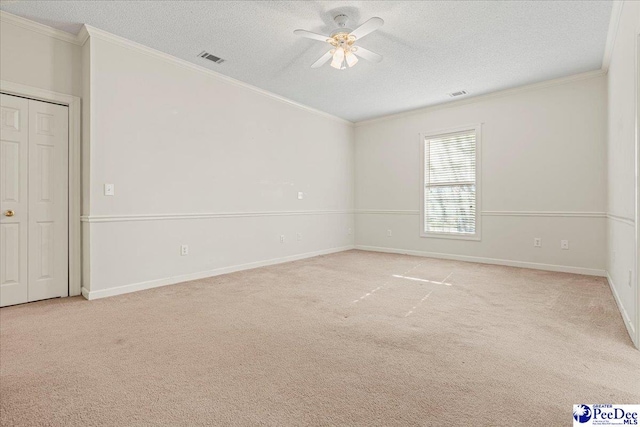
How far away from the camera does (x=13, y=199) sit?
2.98 meters

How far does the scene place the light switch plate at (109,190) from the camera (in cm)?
330

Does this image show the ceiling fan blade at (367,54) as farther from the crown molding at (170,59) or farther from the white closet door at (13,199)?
the white closet door at (13,199)

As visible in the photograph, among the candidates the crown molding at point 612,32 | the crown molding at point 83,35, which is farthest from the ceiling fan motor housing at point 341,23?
the crown molding at point 83,35

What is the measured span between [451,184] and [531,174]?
1181 millimetres

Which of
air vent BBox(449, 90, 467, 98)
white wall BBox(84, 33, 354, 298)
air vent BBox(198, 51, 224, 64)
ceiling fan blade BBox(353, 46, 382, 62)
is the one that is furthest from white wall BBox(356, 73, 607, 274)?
air vent BBox(198, 51, 224, 64)

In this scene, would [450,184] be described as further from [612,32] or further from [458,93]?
[612,32]

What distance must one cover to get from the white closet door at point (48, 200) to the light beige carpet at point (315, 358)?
283mm

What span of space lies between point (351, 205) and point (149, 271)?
13.8ft

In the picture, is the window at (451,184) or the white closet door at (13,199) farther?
the window at (451,184)
